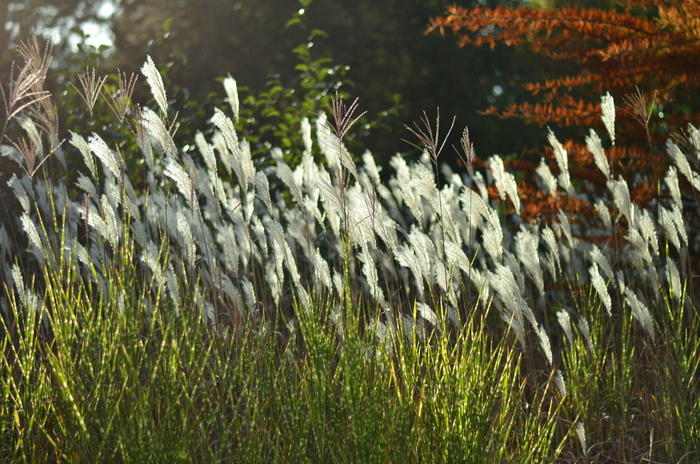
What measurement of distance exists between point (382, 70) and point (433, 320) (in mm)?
10719

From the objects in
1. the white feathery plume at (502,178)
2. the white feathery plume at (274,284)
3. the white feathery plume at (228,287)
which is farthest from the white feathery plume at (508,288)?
the white feathery plume at (228,287)

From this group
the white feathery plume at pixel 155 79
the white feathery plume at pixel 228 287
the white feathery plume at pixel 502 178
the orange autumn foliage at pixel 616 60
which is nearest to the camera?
the white feathery plume at pixel 155 79

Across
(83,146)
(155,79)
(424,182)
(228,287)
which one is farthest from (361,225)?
(83,146)

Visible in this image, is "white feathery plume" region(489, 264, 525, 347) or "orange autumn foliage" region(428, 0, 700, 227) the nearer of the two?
"white feathery plume" region(489, 264, 525, 347)

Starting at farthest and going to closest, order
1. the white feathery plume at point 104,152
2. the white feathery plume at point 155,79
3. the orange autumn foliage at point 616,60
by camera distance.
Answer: the orange autumn foliage at point 616,60 < the white feathery plume at point 155,79 < the white feathery plume at point 104,152

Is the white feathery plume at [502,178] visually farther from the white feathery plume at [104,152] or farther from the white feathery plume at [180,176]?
the white feathery plume at [104,152]

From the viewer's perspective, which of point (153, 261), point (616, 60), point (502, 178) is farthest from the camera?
point (616, 60)

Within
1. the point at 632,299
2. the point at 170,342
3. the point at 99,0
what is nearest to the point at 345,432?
the point at 170,342

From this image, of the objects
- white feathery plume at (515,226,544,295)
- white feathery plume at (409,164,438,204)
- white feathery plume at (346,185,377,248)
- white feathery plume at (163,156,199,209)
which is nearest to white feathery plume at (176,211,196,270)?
white feathery plume at (163,156,199,209)

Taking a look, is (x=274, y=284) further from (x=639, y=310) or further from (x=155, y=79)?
(x=639, y=310)

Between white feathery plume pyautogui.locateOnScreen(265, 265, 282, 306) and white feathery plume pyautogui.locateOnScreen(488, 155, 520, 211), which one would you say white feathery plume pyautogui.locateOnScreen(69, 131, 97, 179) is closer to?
white feathery plume pyautogui.locateOnScreen(265, 265, 282, 306)

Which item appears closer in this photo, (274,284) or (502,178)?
(274,284)

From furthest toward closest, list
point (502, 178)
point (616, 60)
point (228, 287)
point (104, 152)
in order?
point (616, 60) < point (502, 178) < point (228, 287) < point (104, 152)

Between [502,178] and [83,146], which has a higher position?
[83,146]
